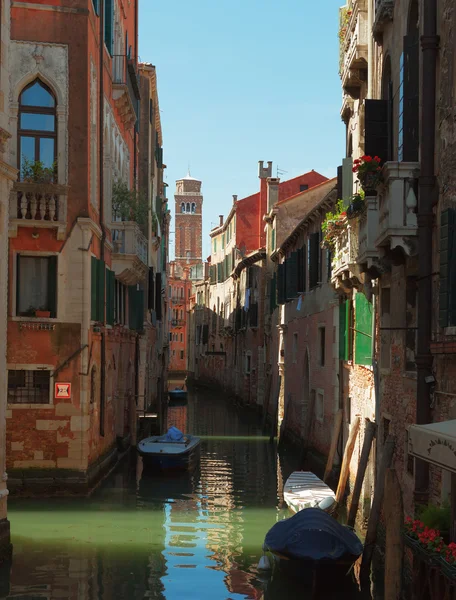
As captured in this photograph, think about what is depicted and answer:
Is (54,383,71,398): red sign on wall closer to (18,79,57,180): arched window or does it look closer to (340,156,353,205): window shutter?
(18,79,57,180): arched window

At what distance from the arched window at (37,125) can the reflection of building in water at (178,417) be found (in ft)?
58.2

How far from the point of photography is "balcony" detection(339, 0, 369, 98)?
1577cm

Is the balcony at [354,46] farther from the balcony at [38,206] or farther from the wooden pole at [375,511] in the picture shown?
the wooden pole at [375,511]

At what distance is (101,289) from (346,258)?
222 inches

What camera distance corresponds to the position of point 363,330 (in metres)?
16.4

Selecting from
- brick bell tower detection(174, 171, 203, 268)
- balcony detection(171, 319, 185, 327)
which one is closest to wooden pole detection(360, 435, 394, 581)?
balcony detection(171, 319, 185, 327)

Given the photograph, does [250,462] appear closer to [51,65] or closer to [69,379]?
[69,379]

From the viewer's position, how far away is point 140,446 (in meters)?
22.5

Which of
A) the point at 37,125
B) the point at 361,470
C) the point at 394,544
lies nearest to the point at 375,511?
the point at 361,470

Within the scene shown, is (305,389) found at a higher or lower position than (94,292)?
lower

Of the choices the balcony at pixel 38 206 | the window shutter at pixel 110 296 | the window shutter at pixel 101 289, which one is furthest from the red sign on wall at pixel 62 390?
the window shutter at pixel 110 296

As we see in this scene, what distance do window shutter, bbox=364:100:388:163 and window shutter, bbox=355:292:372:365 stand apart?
3.16 m

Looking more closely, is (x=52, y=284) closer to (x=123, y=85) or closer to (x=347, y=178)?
(x=347, y=178)

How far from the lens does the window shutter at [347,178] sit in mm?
16719
